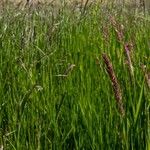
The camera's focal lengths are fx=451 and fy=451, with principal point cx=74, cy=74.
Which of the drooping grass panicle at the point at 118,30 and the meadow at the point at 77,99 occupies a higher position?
the drooping grass panicle at the point at 118,30

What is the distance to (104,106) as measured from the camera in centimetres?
159

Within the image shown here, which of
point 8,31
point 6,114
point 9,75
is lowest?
point 6,114

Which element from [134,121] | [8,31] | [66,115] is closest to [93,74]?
[66,115]

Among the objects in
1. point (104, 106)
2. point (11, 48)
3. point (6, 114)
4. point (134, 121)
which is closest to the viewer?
point (134, 121)

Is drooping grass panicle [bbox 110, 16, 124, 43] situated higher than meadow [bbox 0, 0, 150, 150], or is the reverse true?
drooping grass panicle [bbox 110, 16, 124, 43]

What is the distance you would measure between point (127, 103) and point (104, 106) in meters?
0.09

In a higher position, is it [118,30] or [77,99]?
[118,30]

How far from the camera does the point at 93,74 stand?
1.88 meters

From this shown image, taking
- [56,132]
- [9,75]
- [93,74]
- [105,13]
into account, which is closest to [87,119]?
[56,132]

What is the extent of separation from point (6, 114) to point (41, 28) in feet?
3.70

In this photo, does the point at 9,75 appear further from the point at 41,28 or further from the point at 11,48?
the point at 41,28

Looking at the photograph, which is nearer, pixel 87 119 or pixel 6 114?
pixel 87 119

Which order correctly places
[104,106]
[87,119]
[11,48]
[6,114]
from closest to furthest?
[87,119] → [104,106] → [6,114] → [11,48]

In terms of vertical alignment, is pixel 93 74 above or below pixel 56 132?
above
